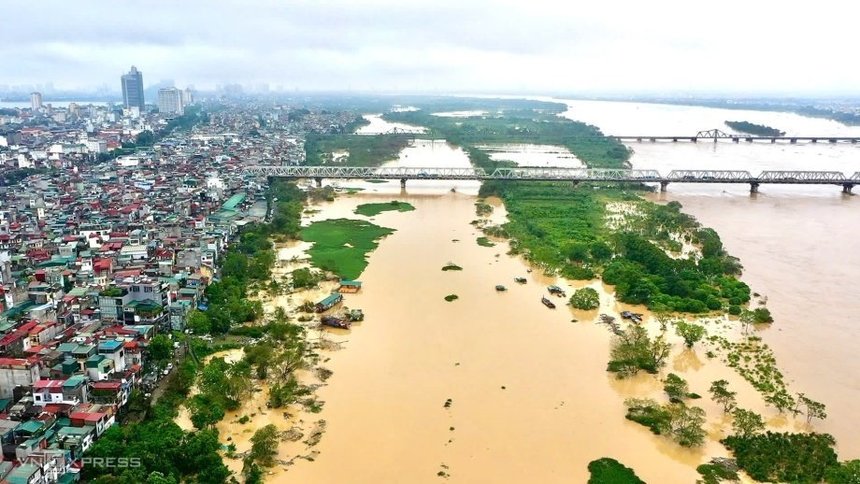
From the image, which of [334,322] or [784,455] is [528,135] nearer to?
[334,322]

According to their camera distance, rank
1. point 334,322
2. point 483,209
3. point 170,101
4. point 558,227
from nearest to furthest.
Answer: point 334,322, point 558,227, point 483,209, point 170,101

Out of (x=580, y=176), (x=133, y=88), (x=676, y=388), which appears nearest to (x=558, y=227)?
(x=580, y=176)

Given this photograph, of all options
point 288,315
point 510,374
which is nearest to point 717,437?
point 510,374

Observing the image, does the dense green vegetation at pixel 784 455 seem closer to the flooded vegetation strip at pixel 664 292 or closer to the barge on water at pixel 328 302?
the flooded vegetation strip at pixel 664 292

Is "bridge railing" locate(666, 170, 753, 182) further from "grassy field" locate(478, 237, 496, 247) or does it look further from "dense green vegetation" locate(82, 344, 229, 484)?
"dense green vegetation" locate(82, 344, 229, 484)

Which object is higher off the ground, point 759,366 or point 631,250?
point 631,250

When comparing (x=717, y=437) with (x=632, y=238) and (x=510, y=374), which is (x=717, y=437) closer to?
(x=510, y=374)
